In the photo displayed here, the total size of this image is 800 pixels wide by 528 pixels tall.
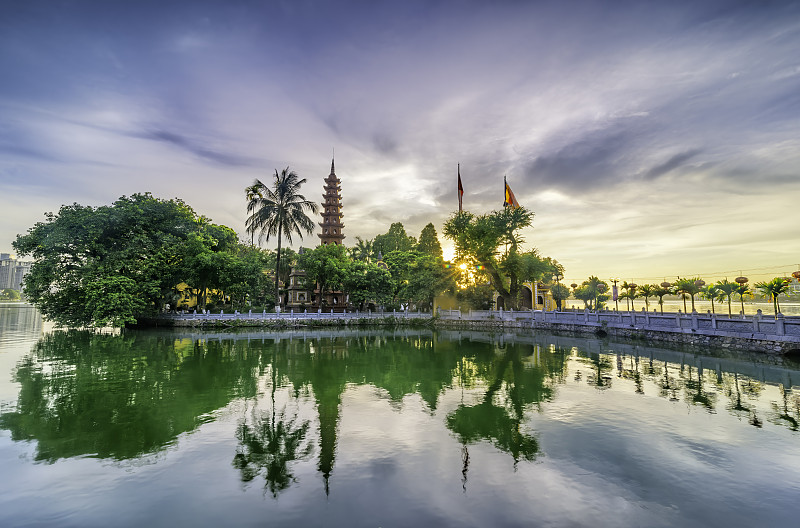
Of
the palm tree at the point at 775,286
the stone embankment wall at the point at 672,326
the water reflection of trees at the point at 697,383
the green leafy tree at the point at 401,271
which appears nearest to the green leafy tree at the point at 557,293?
the stone embankment wall at the point at 672,326

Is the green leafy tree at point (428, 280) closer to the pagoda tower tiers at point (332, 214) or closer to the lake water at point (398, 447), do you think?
the pagoda tower tiers at point (332, 214)

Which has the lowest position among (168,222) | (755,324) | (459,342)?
(459,342)

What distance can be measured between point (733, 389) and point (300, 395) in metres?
15.1

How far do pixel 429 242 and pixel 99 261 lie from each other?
4239cm

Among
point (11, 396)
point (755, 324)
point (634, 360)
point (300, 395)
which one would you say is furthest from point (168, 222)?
point (755, 324)

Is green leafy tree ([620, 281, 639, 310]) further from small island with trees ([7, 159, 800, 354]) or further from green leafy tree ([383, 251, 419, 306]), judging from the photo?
green leafy tree ([383, 251, 419, 306])

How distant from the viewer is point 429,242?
61.2m

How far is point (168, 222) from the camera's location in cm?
3725

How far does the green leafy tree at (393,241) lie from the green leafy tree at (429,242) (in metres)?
3.10

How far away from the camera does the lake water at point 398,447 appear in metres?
5.75

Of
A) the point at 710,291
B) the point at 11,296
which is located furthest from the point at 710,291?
the point at 11,296

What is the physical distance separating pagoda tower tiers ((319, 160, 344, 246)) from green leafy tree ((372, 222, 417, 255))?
25.7 ft

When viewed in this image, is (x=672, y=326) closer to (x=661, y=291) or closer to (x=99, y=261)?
(x=661, y=291)

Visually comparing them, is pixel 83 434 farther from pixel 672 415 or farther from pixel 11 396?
pixel 672 415
